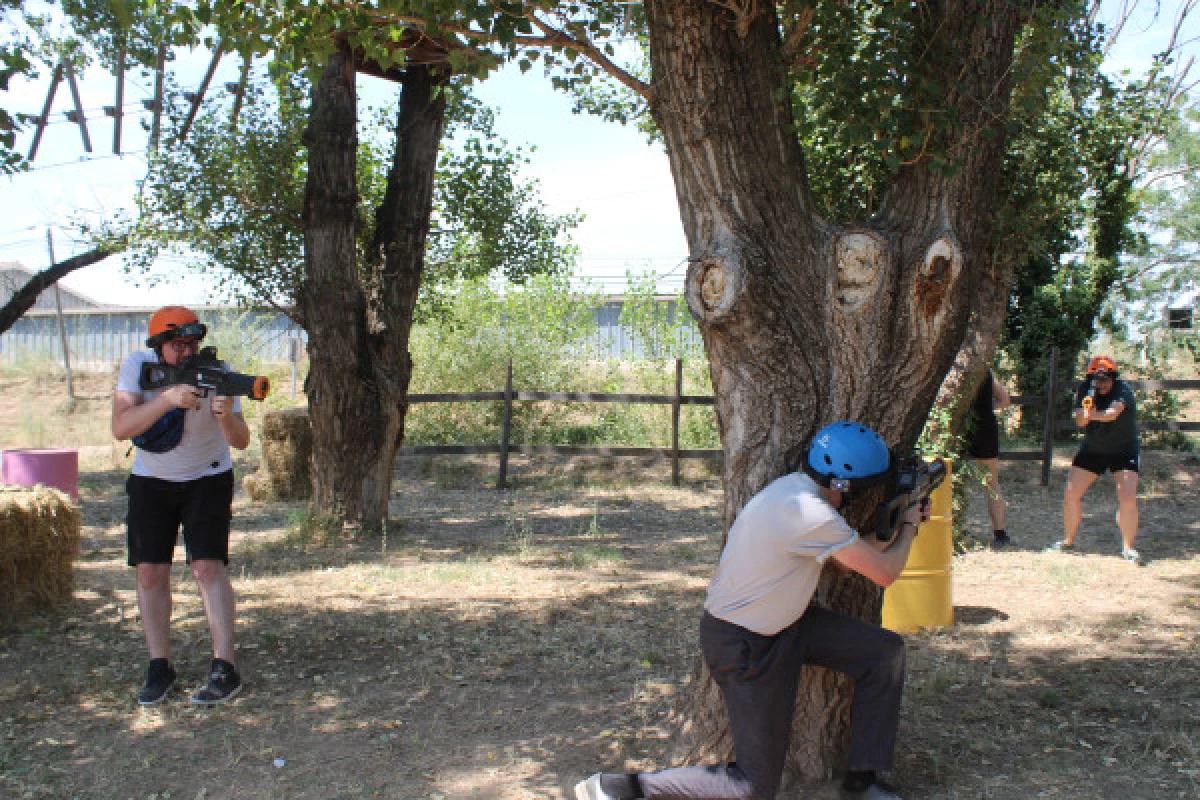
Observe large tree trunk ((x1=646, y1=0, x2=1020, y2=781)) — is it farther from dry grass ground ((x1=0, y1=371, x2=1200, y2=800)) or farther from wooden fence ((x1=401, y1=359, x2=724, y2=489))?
wooden fence ((x1=401, y1=359, x2=724, y2=489))

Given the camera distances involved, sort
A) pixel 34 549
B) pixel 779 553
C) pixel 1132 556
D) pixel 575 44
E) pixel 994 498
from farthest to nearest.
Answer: pixel 994 498 → pixel 1132 556 → pixel 34 549 → pixel 575 44 → pixel 779 553

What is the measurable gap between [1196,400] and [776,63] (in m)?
19.0

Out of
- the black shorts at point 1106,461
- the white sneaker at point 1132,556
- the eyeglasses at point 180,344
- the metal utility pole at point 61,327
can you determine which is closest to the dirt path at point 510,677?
the white sneaker at point 1132,556

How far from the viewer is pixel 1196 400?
19.7 metres

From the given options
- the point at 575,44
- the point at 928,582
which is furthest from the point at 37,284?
the point at 928,582

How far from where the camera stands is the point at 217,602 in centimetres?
490

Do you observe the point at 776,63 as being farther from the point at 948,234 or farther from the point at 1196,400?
the point at 1196,400

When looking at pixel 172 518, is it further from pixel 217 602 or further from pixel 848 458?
pixel 848 458

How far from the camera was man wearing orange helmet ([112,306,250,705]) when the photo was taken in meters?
4.84

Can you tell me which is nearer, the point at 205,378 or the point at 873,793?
the point at 873,793

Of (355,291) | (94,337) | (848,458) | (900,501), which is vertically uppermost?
(355,291)

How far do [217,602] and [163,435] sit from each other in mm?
842

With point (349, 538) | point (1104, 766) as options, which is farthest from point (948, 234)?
point (349, 538)

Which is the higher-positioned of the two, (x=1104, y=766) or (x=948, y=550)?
(x=948, y=550)
